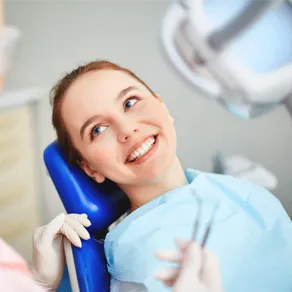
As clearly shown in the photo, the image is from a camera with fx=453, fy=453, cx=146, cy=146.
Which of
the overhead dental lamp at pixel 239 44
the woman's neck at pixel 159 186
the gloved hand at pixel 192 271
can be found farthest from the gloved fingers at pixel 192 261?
the overhead dental lamp at pixel 239 44

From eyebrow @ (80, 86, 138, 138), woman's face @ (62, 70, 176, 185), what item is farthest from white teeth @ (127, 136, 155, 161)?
eyebrow @ (80, 86, 138, 138)

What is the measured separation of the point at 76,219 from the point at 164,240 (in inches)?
7.1

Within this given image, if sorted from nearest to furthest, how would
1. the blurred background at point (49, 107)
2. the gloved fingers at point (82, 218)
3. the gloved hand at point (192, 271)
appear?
the gloved hand at point (192, 271), the gloved fingers at point (82, 218), the blurred background at point (49, 107)

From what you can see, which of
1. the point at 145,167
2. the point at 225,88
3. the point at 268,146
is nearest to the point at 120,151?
the point at 145,167

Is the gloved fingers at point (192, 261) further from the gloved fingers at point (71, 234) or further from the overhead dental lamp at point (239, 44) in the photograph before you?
the overhead dental lamp at point (239, 44)

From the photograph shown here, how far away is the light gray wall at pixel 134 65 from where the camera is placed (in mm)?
1031

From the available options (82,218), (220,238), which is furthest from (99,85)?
(220,238)

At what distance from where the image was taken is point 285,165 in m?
1.11

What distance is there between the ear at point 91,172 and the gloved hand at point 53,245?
11 centimetres

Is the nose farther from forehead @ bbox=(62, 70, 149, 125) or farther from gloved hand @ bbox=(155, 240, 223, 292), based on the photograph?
gloved hand @ bbox=(155, 240, 223, 292)

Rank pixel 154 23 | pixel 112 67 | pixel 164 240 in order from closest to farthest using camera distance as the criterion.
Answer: pixel 164 240 < pixel 112 67 < pixel 154 23

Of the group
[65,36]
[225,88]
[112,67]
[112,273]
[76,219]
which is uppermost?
[65,36]

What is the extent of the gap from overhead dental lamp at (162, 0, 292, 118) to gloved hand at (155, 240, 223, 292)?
0.38 m

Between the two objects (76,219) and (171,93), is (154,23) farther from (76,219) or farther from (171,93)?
(76,219)
